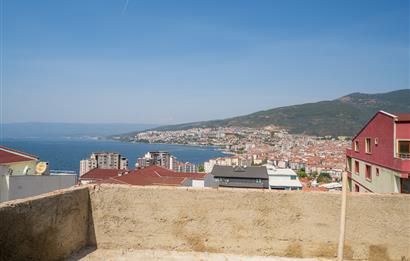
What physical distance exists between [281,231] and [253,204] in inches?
26.8

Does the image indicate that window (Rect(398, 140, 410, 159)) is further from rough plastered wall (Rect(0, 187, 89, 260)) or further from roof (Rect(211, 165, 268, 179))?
roof (Rect(211, 165, 268, 179))

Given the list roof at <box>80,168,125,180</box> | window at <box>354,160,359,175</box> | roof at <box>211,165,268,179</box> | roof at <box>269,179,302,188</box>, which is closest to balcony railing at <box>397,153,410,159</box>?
window at <box>354,160,359,175</box>

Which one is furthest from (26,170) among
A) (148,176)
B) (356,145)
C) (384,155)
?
(356,145)

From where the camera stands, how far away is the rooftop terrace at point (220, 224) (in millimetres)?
5930

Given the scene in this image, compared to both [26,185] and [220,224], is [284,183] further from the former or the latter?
[220,224]

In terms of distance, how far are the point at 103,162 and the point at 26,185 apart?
84989 millimetres

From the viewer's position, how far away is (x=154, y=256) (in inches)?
234

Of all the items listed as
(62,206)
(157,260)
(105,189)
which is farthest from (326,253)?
(62,206)

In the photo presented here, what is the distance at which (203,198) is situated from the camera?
627 cm

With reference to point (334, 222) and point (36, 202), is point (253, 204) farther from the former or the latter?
point (36, 202)

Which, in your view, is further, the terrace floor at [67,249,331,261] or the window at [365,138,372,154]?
the window at [365,138,372,154]

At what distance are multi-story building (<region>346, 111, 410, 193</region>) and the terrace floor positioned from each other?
13.5 metres

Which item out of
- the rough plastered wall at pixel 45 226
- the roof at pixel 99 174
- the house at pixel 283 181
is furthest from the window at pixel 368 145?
the roof at pixel 99 174

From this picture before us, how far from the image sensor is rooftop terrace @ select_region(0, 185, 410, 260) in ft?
19.5
